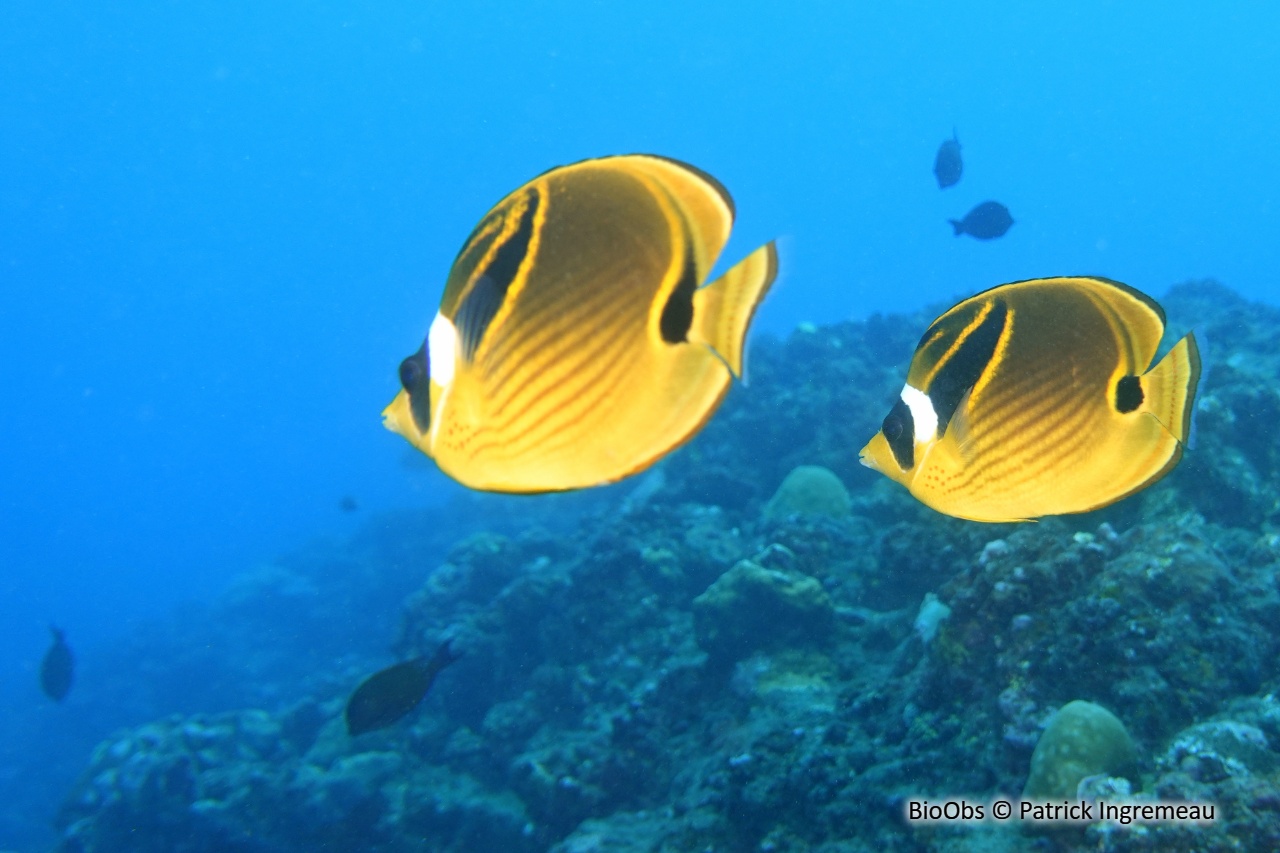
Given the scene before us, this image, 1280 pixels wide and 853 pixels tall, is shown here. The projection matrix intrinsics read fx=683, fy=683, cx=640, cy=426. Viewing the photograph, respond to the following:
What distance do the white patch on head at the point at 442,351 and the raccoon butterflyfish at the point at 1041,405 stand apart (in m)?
0.89

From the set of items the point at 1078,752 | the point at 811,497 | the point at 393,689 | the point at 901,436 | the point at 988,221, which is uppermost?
the point at 988,221

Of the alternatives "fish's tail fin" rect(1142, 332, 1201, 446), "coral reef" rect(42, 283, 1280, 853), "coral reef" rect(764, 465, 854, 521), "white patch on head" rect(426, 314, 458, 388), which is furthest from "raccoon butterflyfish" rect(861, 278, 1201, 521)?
"coral reef" rect(764, 465, 854, 521)

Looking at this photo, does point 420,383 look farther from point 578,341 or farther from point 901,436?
point 901,436

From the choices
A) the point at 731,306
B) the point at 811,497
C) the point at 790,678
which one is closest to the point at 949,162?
the point at 811,497

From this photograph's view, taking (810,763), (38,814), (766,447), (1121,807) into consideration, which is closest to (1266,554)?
(1121,807)

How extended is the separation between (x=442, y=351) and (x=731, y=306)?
46 centimetres

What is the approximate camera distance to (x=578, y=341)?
3.47ft

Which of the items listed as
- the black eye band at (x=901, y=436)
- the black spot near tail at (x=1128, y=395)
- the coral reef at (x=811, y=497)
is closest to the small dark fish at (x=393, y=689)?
the coral reef at (x=811, y=497)

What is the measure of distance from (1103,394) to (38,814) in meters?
23.9

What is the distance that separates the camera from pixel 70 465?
131500 millimetres

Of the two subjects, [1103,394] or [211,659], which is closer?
[1103,394]

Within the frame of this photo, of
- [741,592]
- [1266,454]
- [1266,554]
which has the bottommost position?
[1266,554]

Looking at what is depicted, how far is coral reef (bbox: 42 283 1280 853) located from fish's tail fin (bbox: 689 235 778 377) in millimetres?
3265

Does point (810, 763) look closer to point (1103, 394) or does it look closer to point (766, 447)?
point (1103, 394)
